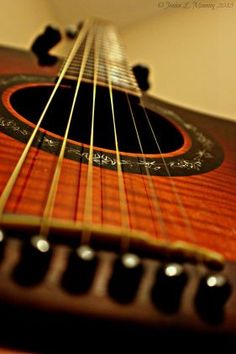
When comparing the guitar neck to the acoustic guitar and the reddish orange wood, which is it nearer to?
the acoustic guitar

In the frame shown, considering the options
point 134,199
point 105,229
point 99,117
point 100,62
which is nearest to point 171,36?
point 100,62

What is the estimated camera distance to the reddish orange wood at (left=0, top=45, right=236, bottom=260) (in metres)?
0.41

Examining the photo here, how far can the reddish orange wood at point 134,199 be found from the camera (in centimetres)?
41

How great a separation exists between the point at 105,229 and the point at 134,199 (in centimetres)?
16

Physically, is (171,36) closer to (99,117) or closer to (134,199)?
(99,117)

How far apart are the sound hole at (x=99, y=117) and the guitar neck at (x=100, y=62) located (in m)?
0.03

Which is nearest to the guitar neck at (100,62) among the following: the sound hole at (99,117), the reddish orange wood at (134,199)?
the sound hole at (99,117)

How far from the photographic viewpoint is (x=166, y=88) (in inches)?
75.5

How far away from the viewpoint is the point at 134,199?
1.57ft

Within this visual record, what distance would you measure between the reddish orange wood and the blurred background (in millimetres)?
960

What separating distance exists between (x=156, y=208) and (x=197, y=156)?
0.28 m

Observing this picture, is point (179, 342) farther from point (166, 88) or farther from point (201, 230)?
point (166, 88)

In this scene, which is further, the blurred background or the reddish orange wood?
the blurred background

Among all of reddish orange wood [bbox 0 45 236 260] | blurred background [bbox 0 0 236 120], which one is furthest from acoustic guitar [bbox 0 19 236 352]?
blurred background [bbox 0 0 236 120]
